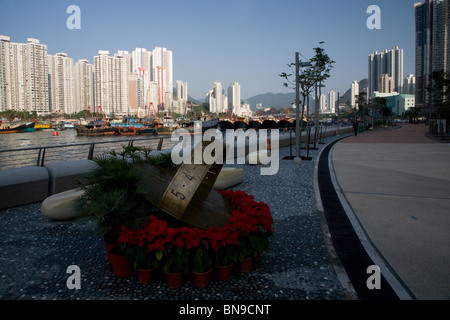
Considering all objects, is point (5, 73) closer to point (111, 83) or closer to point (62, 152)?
point (111, 83)

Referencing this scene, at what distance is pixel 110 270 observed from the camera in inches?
164

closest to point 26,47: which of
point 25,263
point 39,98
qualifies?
point 39,98

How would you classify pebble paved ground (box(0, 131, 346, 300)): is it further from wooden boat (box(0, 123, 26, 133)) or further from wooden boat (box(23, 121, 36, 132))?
wooden boat (box(23, 121, 36, 132))

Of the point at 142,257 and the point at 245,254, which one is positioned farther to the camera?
the point at 245,254

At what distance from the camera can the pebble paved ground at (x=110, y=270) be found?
355 centimetres

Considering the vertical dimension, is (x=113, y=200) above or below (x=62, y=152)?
below

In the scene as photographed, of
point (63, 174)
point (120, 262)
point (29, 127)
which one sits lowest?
point (120, 262)

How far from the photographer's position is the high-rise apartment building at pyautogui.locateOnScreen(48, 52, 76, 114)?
137375 millimetres

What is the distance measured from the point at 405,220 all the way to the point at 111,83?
154403mm

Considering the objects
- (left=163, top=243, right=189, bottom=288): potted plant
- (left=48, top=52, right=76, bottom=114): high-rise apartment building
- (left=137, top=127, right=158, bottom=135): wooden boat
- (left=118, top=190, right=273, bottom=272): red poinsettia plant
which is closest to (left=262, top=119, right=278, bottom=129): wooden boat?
(left=137, top=127, right=158, bottom=135): wooden boat

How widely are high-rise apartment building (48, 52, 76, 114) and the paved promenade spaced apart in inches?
5750

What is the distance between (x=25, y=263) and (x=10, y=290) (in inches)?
30.6

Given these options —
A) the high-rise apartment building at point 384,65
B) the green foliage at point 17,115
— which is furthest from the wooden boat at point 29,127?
the high-rise apartment building at point 384,65

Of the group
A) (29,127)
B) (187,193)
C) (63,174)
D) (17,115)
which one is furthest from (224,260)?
(17,115)
